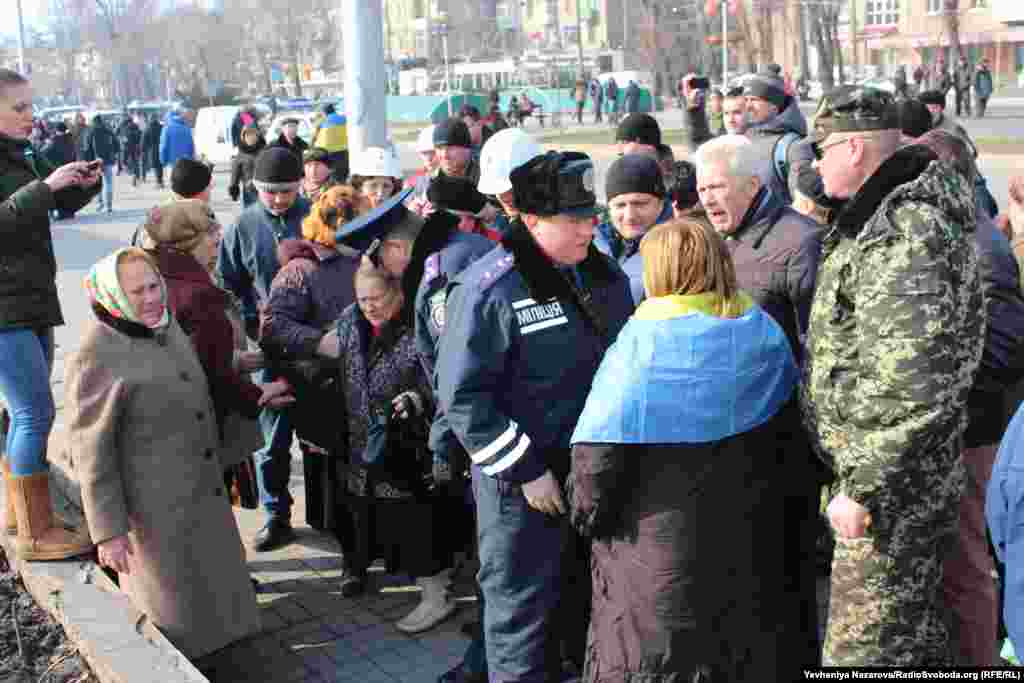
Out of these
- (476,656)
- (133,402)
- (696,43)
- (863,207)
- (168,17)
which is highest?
(168,17)

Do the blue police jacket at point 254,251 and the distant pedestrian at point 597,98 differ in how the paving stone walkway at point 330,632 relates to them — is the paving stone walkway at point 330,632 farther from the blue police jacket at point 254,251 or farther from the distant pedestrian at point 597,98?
the distant pedestrian at point 597,98

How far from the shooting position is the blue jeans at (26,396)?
5270mm

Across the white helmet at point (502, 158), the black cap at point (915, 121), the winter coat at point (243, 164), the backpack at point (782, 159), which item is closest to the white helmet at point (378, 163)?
the white helmet at point (502, 158)

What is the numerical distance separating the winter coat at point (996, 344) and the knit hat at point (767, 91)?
2714 mm

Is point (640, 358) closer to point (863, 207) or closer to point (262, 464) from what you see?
point (863, 207)

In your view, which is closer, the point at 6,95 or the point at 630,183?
the point at 630,183

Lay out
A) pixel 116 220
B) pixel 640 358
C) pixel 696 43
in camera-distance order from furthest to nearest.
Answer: pixel 696 43
pixel 116 220
pixel 640 358

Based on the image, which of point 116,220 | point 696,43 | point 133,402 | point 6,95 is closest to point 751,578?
point 133,402

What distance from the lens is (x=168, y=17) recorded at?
10325 cm

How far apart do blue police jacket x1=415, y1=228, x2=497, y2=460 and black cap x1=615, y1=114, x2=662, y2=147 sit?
218 cm

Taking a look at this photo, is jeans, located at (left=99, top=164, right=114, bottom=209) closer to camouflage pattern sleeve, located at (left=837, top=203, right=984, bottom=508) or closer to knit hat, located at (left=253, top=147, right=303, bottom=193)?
knit hat, located at (left=253, top=147, right=303, bottom=193)

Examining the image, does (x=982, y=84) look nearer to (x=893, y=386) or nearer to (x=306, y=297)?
(x=306, y=297)

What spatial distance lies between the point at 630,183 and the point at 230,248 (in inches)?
108

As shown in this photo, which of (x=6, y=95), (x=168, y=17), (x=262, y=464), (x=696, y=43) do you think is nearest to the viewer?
(x=6, y=95)
